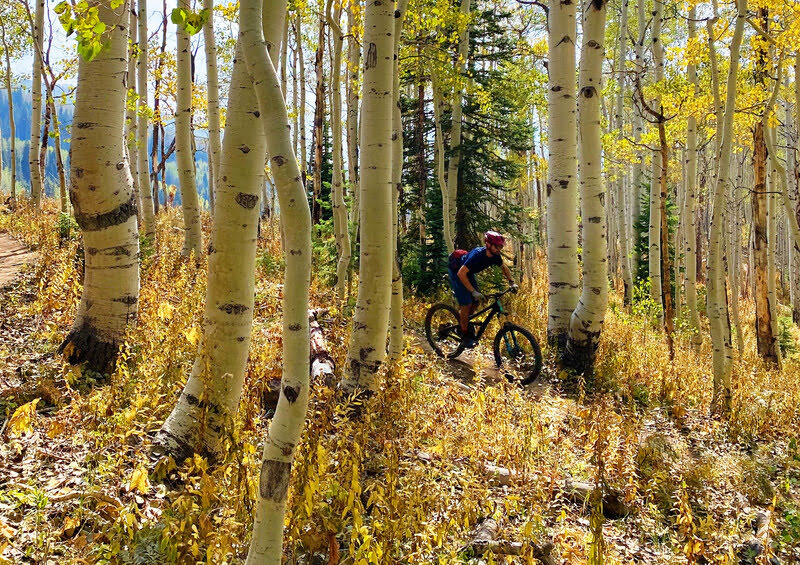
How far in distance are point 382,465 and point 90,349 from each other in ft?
8.46

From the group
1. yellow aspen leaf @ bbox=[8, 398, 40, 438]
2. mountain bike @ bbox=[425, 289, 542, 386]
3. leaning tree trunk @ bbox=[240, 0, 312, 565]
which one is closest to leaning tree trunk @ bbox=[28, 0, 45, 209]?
mountain bike @ bbox=[425, 289, 542, 386]

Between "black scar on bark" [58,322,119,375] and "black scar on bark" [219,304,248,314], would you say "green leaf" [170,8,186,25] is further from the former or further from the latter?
"black scar on bark" [58,322,119,375]

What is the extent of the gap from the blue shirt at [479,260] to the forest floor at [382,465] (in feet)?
4.70

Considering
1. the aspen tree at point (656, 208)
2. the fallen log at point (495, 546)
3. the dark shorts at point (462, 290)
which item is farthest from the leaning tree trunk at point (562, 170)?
the aspen tree at point (656, 208)

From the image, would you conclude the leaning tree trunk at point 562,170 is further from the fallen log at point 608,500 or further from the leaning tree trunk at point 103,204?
the leaning tree trunk at point 103,204

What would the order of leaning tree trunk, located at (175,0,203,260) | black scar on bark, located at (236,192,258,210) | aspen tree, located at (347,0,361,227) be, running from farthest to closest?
aspen tree, located at (347,0,361,227)
leaning tree trunk, located at (175,0,203,260)
black scar on bark, located at (236,192,258,210)

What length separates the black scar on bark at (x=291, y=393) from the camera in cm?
158

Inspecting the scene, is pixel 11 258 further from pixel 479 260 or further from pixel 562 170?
pixel 562 170

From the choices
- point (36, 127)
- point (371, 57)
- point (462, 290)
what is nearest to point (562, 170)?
point (462, 290)

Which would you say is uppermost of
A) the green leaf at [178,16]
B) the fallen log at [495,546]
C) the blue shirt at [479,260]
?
the green leaf at [178,16]

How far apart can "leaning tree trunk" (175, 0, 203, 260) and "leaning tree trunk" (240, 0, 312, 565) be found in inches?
283

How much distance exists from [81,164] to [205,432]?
2.49 meters

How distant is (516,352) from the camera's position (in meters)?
6.24

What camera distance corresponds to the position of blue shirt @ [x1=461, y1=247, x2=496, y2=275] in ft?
20.9
